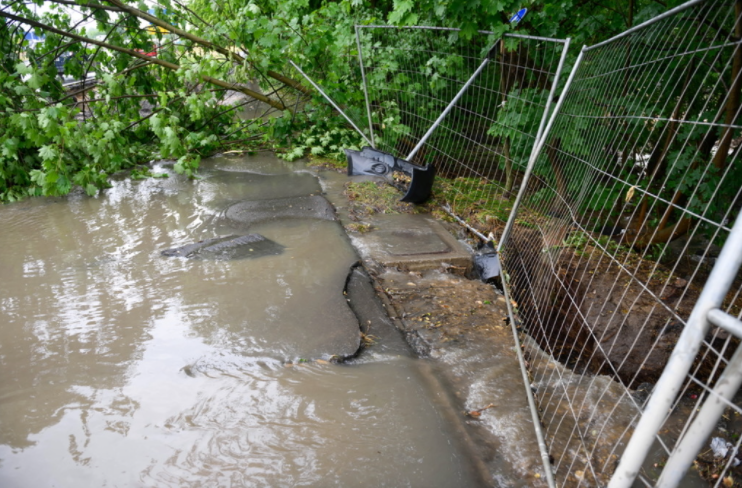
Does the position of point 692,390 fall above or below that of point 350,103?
below

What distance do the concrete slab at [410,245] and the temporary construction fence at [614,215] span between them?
0.37 metres

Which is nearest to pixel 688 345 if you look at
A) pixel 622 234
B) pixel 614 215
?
pixel 622 234

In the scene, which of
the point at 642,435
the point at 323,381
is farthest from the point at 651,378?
the point at 642,435

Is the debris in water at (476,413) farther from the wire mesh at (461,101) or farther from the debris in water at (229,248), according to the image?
the wire mesh at (461,101)

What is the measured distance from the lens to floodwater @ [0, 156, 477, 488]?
6.55 feet

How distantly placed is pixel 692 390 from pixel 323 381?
7.03ft

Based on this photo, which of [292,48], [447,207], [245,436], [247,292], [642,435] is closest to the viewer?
[642,435]

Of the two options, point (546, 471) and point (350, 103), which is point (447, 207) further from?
point (546, 471)

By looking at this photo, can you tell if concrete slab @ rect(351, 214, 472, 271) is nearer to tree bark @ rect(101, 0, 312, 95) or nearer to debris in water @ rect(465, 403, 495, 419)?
debris in water @ rect(465, 403, 495, 419)

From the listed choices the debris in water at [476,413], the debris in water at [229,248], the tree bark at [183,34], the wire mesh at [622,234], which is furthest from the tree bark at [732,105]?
the tree bark at [183,34]

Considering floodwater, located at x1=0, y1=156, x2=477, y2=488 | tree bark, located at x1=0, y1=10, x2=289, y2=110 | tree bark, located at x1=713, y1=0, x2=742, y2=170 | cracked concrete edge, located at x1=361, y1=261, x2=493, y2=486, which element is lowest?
floodwater, located at x1=0, y1=156, x2=477, y2=488

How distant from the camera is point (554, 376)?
2.63 metres

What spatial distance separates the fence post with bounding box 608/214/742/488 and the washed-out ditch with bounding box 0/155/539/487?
85cm

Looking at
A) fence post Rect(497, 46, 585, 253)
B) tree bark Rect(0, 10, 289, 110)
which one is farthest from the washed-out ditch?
tree bark Rect(0, 10, 289, 110)
